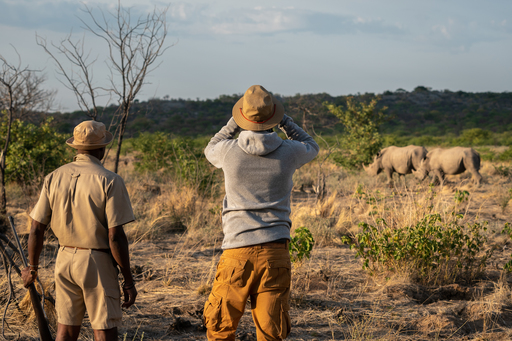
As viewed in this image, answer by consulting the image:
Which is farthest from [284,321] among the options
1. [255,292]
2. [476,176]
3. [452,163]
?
[476,176]

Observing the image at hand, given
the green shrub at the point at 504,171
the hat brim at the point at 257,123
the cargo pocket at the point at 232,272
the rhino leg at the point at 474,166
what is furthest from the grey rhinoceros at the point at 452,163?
the cargo pocket at the point at 232,272

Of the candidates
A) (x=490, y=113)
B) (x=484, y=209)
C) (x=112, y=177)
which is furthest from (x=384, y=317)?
(x=490, y=113)

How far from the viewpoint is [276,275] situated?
2.58 m

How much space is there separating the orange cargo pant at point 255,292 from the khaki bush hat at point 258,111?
0.73 metres

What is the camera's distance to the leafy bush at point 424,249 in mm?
5182

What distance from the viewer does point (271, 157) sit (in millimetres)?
2643

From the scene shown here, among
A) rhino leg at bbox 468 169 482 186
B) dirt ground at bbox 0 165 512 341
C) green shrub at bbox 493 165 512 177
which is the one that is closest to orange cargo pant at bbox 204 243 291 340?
dirt ground at bbox 0 165 512 341

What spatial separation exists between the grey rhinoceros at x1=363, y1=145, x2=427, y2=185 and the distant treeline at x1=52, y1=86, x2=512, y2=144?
87.8ft

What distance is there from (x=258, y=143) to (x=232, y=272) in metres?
0.75

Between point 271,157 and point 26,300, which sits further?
point 26,300

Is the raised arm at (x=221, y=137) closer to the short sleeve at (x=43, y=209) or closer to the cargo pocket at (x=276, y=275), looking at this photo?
the cargo pocket at (x=276, y=275)

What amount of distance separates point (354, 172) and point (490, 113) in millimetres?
45464

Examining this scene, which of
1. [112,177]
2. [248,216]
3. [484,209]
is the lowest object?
[484,209]

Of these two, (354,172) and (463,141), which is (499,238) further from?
(463,141)
